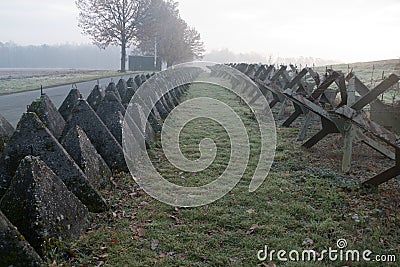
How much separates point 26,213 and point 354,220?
389 cm

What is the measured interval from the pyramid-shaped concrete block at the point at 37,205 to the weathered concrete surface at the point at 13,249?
0.32 metres

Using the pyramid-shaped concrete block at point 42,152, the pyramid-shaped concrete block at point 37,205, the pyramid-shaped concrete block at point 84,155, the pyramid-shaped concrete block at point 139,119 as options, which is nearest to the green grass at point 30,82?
the pyramid-shaped concrete block at point 139,119

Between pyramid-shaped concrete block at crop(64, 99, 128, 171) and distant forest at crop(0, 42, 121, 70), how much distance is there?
75.0 metres

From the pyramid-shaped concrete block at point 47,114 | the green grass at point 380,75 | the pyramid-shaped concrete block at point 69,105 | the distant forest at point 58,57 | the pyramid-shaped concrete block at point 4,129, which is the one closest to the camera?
the pyramid-shaped concrete block at point 4,129

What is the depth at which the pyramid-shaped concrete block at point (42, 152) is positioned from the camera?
4484 mm

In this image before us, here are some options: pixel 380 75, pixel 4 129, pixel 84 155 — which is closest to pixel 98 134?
pixel 84 155

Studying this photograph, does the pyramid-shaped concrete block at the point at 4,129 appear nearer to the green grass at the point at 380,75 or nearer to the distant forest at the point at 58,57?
the green grass at the point at 380,75

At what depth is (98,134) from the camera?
607 cm

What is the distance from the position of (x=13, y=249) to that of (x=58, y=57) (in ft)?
309

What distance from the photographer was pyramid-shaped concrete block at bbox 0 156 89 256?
353cm

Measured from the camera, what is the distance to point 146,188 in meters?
6.07

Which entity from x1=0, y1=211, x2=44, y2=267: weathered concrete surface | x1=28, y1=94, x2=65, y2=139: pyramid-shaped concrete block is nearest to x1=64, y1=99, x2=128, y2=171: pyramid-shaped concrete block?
x1=28, y1=94, x2=65, y2=139: pyramid-shaped concrete block

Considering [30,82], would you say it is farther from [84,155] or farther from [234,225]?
[234,225]

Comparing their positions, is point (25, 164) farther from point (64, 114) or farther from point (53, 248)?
point (64, 114)
